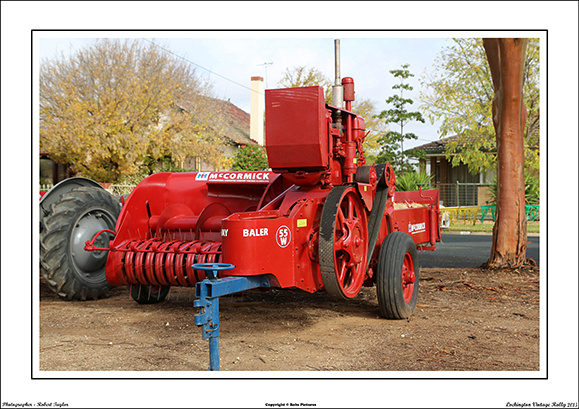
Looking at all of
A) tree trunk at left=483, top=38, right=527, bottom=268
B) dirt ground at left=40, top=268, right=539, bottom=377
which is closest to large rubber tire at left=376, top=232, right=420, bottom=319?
dirt ground at left=40, top=268, right=539, bottom=377

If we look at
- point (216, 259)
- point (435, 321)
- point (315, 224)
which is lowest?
point (435, 321)

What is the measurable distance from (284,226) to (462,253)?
9.25 m

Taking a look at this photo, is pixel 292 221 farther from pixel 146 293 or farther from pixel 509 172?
pixel 509 172

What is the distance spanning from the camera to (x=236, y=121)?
42062 millimetres

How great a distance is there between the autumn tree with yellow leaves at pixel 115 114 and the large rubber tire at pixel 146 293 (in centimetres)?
1886

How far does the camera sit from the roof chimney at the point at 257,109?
38.5 m

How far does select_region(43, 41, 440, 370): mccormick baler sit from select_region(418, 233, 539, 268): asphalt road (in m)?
3.94

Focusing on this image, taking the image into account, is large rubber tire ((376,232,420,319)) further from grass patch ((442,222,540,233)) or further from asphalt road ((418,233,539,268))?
grass patch ((442,222,540,233))

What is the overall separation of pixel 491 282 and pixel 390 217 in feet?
11.1

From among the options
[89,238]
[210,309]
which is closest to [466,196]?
[89,238]

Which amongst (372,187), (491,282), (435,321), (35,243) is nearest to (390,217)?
(372,187)

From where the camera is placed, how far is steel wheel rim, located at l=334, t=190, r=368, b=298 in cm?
557

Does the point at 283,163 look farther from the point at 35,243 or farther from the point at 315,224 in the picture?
the point at 35,243

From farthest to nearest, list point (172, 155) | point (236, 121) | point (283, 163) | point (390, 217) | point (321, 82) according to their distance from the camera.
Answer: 1. point (236, 121)
2. point (321, 82)
3. point (172, 155)
4. point (390, 217)
5. point (283, 163)
